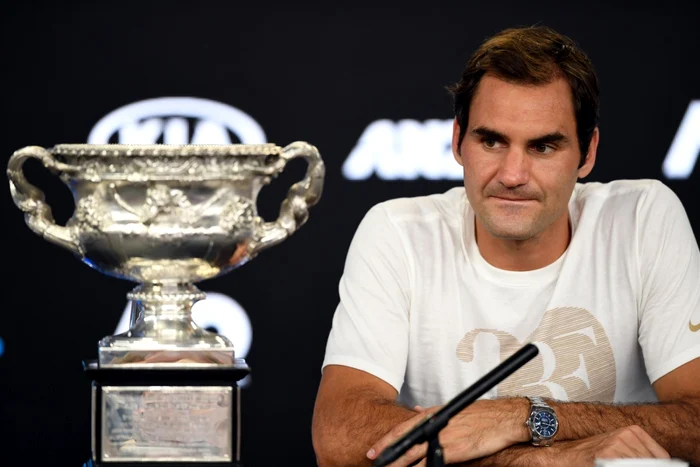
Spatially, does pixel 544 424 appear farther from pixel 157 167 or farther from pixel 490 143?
pixel 157 167

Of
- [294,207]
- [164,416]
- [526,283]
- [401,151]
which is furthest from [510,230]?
[401,151]

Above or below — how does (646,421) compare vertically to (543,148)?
below

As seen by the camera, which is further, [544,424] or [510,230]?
[510,230]

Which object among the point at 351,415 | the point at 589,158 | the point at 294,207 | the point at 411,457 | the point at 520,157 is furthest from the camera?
the point at 589,158

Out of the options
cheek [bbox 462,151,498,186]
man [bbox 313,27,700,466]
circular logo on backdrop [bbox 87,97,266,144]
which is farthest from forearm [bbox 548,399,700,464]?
circular logo on backdrop [bbox 87,97,266,144]

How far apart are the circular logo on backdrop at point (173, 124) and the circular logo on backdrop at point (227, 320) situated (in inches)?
18.4

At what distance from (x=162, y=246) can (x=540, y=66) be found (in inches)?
40.9

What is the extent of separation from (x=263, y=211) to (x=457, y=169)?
58 centimetres

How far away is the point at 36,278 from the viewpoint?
3.59 meters

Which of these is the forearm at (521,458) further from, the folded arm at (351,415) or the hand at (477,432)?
the folded arm at (351,415)

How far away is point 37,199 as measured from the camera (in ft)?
6.12

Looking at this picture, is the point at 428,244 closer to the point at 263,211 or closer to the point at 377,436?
the point at 377,436

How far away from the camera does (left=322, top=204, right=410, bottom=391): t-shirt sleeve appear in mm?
2516

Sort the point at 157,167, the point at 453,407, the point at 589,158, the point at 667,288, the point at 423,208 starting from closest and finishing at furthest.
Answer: the point at 453,407 → the point at 157,167 → the point at 667,288 → the point at 589,158 → the point at 423,208
